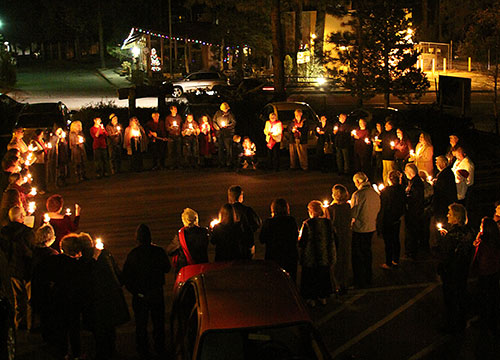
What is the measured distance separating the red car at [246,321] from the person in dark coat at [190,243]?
5.64 feet

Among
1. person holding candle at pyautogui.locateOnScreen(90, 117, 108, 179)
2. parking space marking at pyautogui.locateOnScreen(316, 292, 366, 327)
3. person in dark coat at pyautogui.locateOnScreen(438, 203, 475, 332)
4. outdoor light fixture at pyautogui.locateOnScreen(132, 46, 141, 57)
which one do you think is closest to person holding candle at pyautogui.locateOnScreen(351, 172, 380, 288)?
parking space marking at pyautogui.locateOnScreen(316, 292, 366, 327)

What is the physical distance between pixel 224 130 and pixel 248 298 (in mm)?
12441

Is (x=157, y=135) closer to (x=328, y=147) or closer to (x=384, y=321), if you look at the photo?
(x=328, y=147)

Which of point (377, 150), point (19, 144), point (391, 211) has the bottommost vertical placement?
point (391, 211)

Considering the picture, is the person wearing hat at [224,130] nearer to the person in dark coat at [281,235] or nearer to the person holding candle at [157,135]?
the person holding candle at [157,135]

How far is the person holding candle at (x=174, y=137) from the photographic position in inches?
734

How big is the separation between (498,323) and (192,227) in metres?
4.07

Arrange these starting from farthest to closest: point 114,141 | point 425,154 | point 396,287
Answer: point 114,141
point 425,154
point 396,287

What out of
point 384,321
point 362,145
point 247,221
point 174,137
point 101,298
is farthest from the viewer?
point 174,137

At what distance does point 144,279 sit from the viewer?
8.01 m

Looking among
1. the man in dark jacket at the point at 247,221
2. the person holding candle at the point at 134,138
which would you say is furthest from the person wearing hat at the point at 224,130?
the man in dark jacket at the point at 247,221

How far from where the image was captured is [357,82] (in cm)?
2511

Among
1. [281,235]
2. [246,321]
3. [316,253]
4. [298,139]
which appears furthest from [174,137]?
[246,321]

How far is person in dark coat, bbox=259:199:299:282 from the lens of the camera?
30.5 ft
